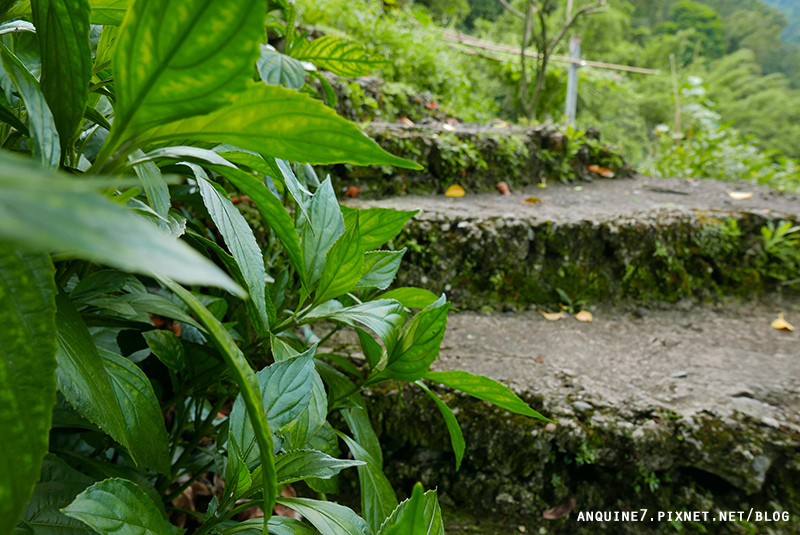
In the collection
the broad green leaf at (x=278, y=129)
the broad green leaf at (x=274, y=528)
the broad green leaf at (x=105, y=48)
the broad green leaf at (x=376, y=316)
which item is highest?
the broad green leaf at (x=105, y=48)

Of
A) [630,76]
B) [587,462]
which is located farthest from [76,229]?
[630,76]

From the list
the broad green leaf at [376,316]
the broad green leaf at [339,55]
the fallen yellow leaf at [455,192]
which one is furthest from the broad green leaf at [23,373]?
the fallen yellow leaf at [455,192]

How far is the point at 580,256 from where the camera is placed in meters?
2.09

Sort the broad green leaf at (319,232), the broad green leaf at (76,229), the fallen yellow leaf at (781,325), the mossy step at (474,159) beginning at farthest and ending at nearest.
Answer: the mossy step at (474,159), the fallen yellow leaf at (781,325), the broad green leaf at (319,232), the broad green leaf at (76,229)

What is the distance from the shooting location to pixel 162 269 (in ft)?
0.42

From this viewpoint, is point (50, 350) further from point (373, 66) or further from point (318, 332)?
point (318, 332)

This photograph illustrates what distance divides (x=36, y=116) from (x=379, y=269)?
453mm

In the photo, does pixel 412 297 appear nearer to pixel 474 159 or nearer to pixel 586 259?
pixel 586 259

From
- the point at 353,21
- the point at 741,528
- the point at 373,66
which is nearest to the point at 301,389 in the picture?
the point at 373,66

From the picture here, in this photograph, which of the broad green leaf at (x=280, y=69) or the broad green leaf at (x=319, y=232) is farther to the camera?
the broad green leaf at (x=280, y=69)

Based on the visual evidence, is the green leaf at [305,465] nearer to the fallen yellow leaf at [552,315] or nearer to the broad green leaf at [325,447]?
the broad green leaf at [325,447]

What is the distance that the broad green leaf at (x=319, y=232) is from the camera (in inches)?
22.6

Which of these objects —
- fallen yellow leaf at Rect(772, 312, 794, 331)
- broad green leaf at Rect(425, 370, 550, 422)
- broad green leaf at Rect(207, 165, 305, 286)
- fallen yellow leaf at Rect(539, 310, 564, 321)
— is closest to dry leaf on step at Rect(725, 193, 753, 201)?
fallen yellow leaf at Rect(772, 312, 794, 331)

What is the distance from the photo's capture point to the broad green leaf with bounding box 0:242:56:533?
253 millimetres
